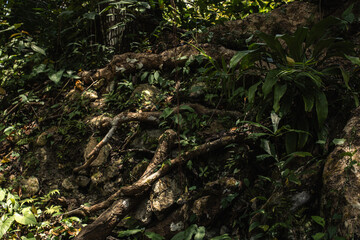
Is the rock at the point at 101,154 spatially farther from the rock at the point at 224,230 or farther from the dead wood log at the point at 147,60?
the rock at the point at 224,230

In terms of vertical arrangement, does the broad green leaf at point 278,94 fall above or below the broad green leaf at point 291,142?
above

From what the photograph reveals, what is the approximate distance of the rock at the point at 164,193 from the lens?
2375mm

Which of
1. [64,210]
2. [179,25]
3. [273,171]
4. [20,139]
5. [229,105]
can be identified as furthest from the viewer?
[179,25]

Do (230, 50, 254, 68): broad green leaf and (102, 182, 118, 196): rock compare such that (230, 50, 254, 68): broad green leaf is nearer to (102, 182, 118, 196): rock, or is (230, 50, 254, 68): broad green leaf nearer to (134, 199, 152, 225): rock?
(134, 199, 152, 225): rock

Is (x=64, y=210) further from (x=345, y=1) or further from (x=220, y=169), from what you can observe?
(x=345, y=1)

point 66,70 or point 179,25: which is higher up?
point 179,25

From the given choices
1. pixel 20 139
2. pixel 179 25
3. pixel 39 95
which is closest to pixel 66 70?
pixel 39 95

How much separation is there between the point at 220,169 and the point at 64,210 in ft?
6.21

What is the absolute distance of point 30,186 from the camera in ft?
10.2

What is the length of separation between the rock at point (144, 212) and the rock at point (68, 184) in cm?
110

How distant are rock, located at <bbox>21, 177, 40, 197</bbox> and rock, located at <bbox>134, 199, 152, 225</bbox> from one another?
1.50 m

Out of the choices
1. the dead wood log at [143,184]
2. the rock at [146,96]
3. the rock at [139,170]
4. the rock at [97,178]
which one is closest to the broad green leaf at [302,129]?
the dead wood log at [143,184]

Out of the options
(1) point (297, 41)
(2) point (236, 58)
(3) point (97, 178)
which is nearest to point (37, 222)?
(3) point (97, 178)

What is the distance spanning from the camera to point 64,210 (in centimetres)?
288
